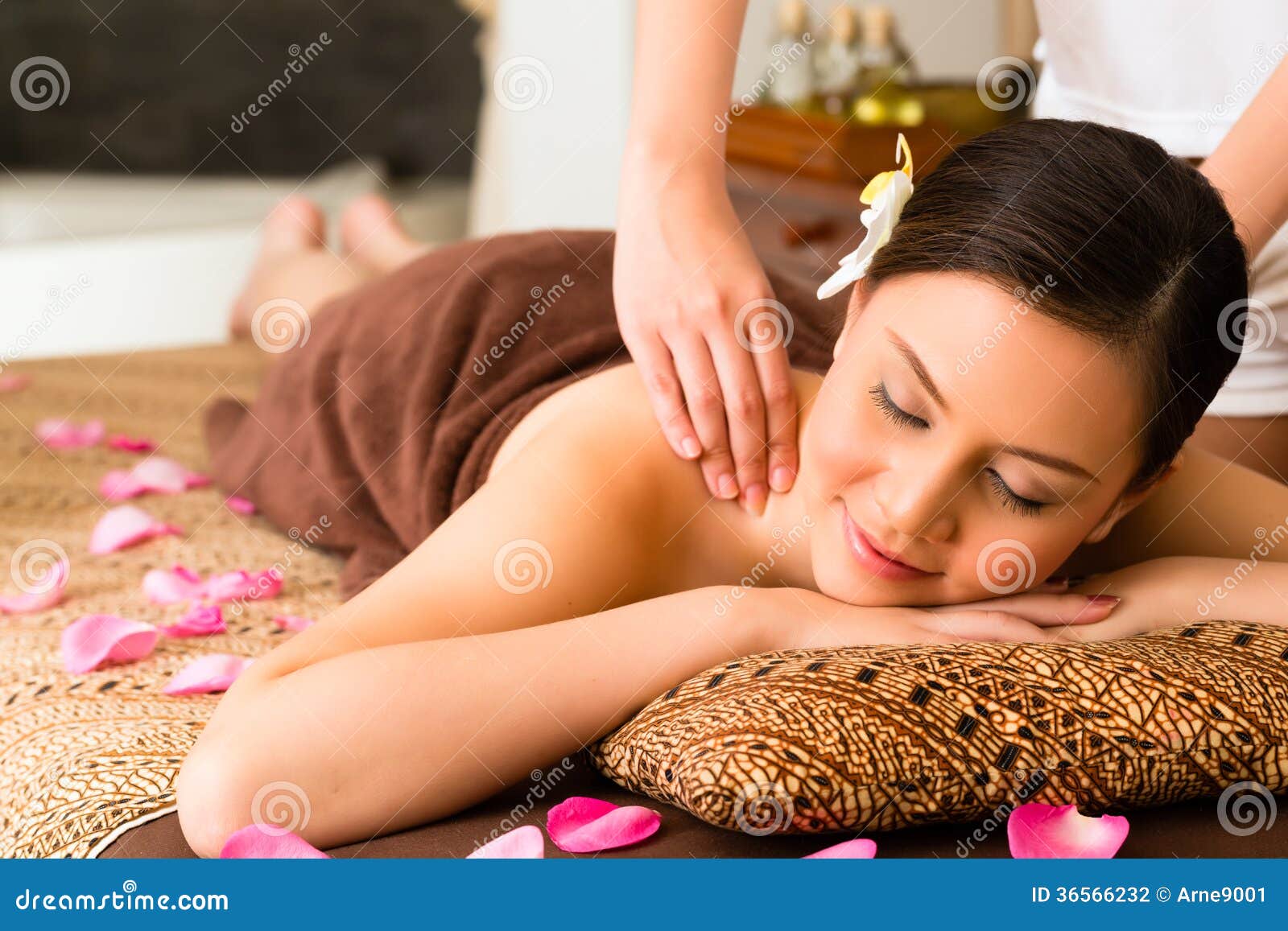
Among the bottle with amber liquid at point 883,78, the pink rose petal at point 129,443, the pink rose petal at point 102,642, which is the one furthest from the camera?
the bottle with amber liquid at point 883,78

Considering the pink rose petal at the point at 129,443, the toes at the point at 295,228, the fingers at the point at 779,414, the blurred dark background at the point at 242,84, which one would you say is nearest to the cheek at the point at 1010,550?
the fingers at the point at 779,414

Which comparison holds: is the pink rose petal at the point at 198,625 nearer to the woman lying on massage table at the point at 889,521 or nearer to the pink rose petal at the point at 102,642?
the pink rose petal at the point at 102,642

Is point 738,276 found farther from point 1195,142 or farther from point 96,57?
point 96,57

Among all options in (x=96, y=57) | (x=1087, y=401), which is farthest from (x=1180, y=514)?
(x=96, y=57)

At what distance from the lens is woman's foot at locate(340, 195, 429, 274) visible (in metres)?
2.86

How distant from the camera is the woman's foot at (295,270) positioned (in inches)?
102

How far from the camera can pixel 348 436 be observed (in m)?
1.89

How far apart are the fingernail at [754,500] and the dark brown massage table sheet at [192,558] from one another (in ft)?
1.25

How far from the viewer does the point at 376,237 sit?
114 inches

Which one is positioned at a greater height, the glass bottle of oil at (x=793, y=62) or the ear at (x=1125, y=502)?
the glass bottle of oil at (x=793, y=62)

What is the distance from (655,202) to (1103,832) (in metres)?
0.78

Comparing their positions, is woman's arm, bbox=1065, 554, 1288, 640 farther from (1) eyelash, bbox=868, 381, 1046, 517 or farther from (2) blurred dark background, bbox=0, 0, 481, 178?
(2) blurred dark background, bbox=0, 0, 481, 178

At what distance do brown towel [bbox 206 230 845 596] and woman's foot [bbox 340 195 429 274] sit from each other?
803mm

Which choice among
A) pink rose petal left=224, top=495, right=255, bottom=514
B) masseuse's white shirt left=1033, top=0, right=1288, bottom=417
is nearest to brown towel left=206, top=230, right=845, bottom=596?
pink rose petal left=224, top=495, right=255, bottom=514
